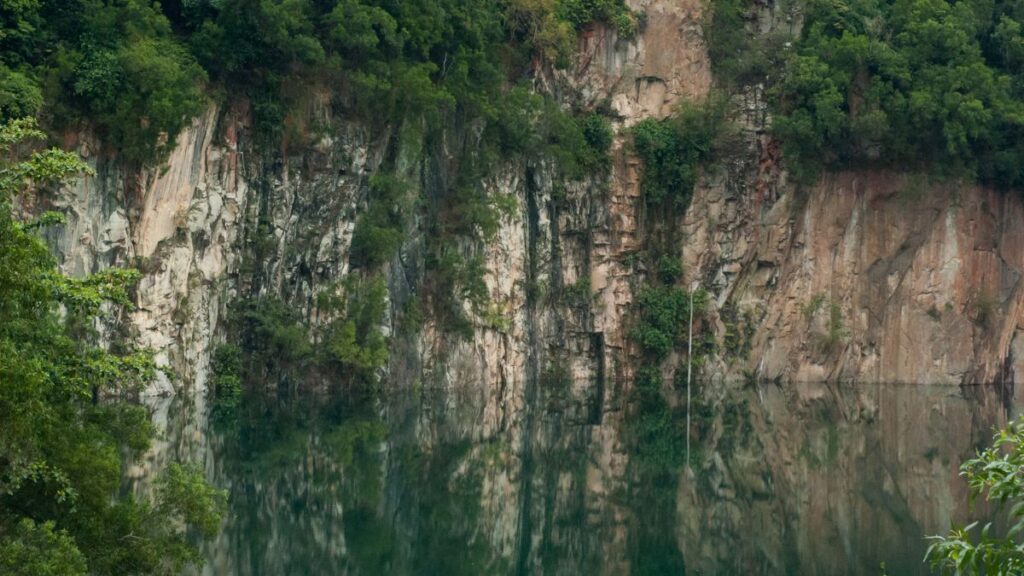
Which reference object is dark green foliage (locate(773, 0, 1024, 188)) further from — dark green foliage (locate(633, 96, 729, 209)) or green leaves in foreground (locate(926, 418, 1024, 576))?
green leaves in foreground (locate(926, 418, 1024, 576))

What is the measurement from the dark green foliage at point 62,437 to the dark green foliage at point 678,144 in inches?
1290

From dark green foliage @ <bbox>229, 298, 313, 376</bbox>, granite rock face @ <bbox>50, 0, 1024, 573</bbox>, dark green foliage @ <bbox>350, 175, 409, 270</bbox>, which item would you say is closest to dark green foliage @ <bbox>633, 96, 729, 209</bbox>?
granite rock face @ <bbox>50, 0, 1024, 573</bbox>

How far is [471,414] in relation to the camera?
34656mm

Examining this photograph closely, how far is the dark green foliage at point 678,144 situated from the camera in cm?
4469

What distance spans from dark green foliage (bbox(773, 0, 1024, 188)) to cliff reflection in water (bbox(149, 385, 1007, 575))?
11461mm

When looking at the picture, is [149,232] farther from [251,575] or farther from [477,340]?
[251,575]

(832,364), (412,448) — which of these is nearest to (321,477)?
(412,448)

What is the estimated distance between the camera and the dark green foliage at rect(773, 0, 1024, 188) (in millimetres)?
41969

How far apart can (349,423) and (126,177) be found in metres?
7.47

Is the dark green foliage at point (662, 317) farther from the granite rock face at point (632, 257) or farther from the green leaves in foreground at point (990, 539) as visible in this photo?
the green leaves in foreground at point (990, 539)

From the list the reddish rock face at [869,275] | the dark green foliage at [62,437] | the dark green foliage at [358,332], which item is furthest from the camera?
the reddish rock face at [869,275]

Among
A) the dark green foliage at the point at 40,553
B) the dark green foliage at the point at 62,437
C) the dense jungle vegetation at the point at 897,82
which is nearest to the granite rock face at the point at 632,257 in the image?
the dense jungle vegetation at the point at 897,82

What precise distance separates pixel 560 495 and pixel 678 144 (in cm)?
2422

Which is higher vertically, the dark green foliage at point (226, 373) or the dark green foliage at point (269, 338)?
the dark green foliage at point (269, 338)
